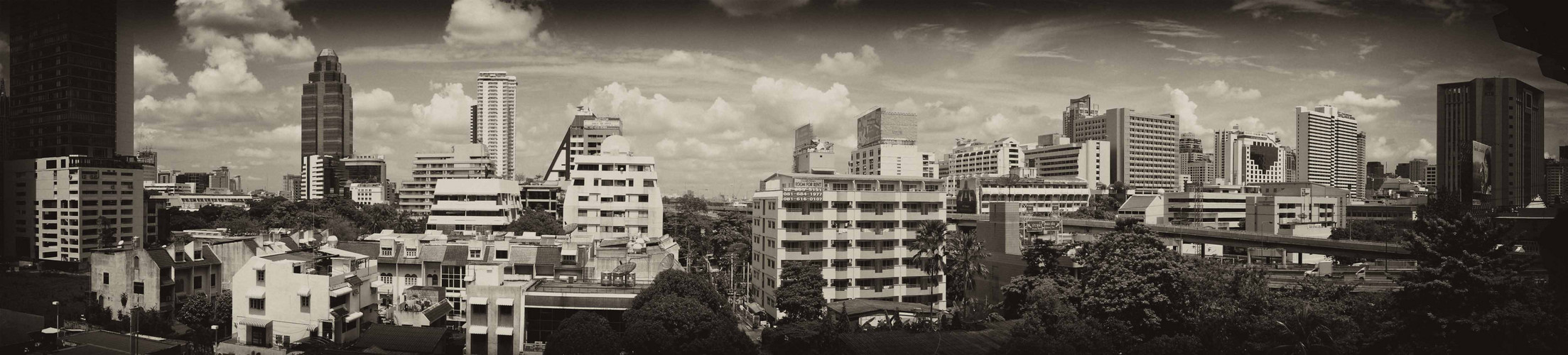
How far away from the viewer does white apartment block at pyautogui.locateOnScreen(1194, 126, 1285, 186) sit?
118875mm

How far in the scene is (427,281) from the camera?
2866 cm

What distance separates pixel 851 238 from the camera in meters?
33.7

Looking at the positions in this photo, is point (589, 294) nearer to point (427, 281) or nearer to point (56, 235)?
point (427, 281)

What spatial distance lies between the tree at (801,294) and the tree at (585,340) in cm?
1079

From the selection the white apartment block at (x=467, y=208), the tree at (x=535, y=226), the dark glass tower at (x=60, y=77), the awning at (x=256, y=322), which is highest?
the dark glass tower at (x=60, y=77)

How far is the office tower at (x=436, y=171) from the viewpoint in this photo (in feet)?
288

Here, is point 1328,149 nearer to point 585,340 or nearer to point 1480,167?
point 1480,167

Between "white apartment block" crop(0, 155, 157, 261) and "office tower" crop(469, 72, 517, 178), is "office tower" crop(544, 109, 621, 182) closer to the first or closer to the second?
"white apartment block" crop(0, 155, 157, 261)

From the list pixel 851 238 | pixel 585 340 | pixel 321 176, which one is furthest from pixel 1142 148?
pixel 321 176

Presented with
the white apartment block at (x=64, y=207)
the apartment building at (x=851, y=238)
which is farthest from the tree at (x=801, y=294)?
the white apartment block at (x=64, y=207)

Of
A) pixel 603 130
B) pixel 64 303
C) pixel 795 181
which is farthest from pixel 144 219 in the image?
pixel 795 181

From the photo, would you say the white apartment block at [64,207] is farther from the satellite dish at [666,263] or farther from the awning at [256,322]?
the satellite dish at [666,263]

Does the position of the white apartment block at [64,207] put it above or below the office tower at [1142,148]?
below

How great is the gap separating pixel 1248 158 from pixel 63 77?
456 ft
